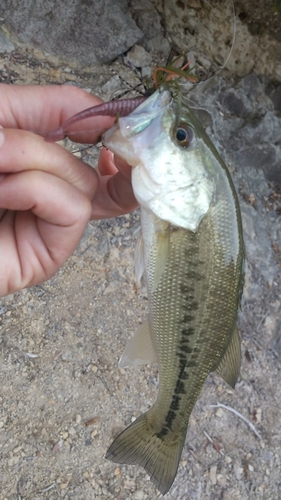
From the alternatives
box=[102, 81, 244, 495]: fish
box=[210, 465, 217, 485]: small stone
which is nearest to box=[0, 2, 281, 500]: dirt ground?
box=[210, 465, 217, 485]: small stone

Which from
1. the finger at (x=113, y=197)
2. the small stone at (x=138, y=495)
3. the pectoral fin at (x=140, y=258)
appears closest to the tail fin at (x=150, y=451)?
the pectoral fin at (x=140, y=258)

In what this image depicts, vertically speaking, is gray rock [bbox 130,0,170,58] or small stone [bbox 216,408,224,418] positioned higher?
gray rock [bbox 130,0,170,58]

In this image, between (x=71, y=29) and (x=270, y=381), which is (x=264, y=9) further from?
(x=270, y=381)

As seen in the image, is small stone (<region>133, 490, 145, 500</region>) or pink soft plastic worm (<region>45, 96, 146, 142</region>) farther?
small stone (<region>133, 490, 145, 500</region>)

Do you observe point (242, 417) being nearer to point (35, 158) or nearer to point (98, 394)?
point (98, 394)

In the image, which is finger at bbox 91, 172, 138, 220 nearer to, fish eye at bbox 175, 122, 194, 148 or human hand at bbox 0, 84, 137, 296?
human hand at bbox 0, 84, 137, 296

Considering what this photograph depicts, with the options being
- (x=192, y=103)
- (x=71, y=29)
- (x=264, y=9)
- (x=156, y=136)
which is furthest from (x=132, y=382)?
(x=264, y=9)
